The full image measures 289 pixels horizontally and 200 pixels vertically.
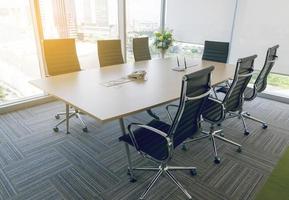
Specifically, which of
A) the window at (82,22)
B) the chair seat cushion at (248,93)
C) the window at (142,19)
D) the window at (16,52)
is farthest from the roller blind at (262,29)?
the window at (16,52)

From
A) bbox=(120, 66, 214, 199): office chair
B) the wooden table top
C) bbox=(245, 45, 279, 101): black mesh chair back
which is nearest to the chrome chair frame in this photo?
the wooden table top

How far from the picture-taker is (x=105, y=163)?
243 centimetres

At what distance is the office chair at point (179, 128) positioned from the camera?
1.56 meters

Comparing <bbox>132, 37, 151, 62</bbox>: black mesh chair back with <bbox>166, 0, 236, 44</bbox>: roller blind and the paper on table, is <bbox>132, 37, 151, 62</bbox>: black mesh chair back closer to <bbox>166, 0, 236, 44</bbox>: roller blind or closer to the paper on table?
the paper on table

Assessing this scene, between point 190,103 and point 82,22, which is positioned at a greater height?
point 82,22

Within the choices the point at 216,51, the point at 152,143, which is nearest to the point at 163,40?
the point at 216,51

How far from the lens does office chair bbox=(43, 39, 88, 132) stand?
2936 mm

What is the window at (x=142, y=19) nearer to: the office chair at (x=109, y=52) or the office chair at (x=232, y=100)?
the office chair at (x=109, y=52)

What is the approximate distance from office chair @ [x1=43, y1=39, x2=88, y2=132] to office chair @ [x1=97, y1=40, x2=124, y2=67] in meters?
0.42

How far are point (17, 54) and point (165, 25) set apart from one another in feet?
11.6

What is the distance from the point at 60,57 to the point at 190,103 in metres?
2.12

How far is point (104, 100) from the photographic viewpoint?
1.97 meters

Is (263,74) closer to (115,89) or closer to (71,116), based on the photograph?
(115,89)

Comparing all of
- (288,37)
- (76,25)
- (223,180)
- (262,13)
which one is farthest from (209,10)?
(223,180)
